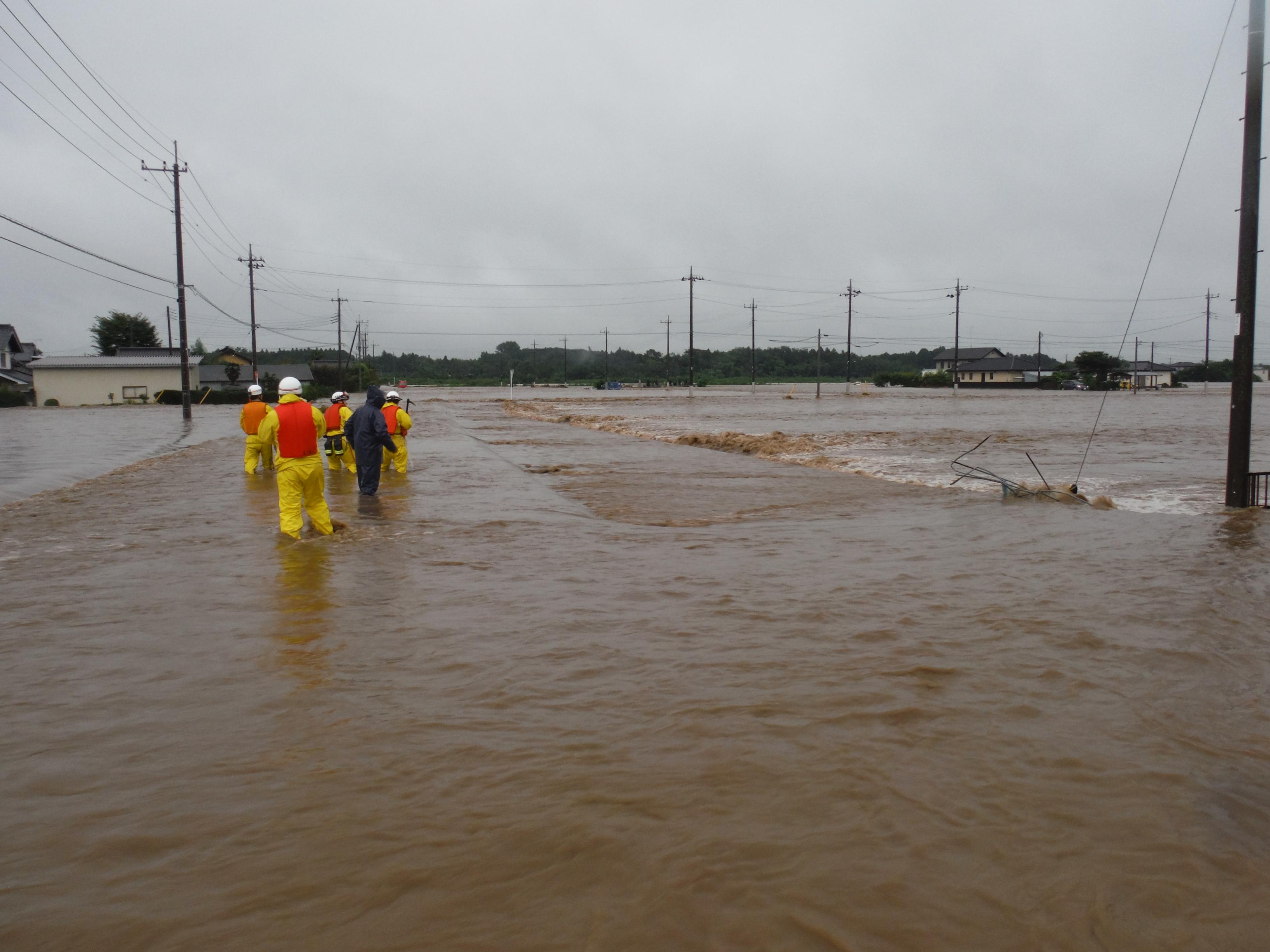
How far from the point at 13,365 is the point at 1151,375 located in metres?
118

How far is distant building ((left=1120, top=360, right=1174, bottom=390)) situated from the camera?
10231 cm

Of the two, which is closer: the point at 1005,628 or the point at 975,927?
the point at 975,927

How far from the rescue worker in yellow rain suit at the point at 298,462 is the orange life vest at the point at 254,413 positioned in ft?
20.0

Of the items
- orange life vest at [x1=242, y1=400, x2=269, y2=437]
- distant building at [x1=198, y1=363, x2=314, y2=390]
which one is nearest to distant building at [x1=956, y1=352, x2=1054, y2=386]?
distant building at [x1=198, y1=363, x2=314, y2=390]

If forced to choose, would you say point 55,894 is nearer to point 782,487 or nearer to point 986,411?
point 782,487

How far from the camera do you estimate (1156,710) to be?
198 inches

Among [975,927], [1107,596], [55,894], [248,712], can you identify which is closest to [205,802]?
[55,894]

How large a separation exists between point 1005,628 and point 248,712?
16.0 feet

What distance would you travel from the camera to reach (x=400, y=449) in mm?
17141

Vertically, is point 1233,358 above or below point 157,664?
above

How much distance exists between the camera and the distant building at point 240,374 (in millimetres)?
77562

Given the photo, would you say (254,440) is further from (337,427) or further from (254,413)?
(337,427)

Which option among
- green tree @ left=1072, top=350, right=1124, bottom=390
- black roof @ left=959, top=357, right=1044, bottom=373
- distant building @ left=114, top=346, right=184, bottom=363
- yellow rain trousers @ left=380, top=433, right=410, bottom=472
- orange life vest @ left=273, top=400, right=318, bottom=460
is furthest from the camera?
black roof @ left=959, top=357, right=1044, bottom=373

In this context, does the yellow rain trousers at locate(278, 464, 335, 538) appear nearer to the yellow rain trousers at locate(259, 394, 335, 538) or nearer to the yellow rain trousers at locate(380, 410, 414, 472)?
the yellow rain trousers at locate(259, 394, 335, 538)
